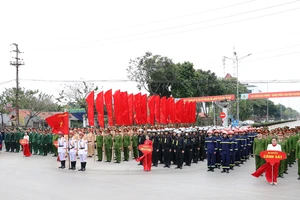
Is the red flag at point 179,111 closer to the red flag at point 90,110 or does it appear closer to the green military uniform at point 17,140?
the red flag at point 90,110

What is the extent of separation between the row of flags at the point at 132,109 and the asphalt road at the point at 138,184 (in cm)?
320

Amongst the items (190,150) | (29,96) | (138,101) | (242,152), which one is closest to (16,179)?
(190,150)

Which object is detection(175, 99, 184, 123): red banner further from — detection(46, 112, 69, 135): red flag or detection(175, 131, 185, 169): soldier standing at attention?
detection(46, 112, 69, 135): red flag

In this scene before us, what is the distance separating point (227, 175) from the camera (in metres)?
13.5

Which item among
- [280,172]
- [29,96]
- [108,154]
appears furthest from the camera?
[29,96]

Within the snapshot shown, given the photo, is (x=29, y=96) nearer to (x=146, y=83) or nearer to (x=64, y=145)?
(x=146, y=83)

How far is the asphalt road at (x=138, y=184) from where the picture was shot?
9.62 m

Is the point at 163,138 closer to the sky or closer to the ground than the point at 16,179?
closer to the sky

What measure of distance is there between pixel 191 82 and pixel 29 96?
71.6ft

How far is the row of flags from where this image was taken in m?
17.9

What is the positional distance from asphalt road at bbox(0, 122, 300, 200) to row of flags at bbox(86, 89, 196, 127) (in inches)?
126

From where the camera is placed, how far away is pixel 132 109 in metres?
19.5

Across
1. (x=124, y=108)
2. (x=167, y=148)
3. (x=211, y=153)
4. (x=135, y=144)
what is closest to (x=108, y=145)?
(x=135, y=144)

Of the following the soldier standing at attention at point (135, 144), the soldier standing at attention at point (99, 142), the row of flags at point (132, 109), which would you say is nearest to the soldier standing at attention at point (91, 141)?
the row of flags at point (132, 109)
